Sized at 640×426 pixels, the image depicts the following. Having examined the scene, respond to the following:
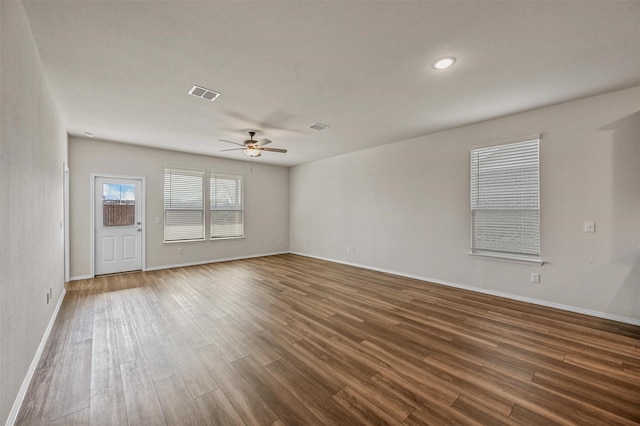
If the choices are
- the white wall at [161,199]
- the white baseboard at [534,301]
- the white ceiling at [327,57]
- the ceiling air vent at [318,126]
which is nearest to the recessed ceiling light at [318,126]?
the ceiling air vent at [318,126]

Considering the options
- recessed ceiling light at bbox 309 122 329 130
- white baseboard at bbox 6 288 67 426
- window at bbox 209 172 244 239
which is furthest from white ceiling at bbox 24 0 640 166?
window at bbox 209 172 244 239

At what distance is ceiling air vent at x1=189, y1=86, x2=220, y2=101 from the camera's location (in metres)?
3.09

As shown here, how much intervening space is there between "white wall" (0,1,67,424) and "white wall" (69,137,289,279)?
2.79 metres

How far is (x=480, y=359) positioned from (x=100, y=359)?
3569 mm

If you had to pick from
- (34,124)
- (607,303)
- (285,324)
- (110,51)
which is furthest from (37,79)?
(607,303)

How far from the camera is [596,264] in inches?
132

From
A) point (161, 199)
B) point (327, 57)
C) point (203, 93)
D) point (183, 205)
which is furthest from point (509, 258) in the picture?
point (161, 199)

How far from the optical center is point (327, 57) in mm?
2471

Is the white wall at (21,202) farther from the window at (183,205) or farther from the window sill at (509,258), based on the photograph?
the window sill at (509,258)

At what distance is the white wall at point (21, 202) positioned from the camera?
5.24 feet

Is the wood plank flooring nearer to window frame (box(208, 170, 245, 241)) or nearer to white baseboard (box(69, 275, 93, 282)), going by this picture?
white baseboard (box(69, 275, 93, 282))

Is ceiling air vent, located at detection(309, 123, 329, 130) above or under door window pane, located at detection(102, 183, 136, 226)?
above

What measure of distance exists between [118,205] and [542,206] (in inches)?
311

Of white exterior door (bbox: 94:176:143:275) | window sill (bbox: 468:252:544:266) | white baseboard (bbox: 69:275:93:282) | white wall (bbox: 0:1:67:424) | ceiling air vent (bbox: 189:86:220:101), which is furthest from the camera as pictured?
white exterior door (bbox: 94:176:143:275)
